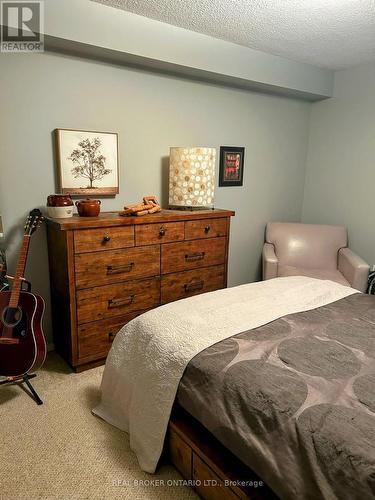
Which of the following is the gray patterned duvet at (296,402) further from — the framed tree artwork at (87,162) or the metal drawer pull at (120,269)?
the framed tree artwork at (87,162)

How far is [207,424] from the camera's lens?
124 cm

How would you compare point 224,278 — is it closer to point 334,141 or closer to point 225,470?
point 225,470

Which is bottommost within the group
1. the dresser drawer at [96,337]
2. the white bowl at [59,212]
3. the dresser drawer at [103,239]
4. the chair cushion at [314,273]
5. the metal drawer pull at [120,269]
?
the dresser drawer at [96,337]

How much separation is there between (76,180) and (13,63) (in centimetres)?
80

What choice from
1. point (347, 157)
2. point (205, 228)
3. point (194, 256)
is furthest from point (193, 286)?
point (347, 157)

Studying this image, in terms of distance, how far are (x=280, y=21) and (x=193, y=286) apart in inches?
79.0

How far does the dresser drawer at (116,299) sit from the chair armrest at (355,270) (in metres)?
1.75

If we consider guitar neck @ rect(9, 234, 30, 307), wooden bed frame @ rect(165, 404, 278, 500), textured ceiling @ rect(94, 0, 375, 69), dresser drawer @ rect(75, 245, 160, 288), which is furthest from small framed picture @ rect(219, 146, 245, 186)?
wooden bed frame @ rect(165, 404, 278, 500)

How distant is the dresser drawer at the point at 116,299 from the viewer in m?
2.16

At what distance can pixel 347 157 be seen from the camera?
11.3 feet

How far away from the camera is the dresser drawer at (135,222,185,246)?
230 cm

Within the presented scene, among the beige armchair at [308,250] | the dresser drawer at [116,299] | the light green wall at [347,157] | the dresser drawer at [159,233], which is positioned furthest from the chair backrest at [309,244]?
the dresser drawer at [116,299]

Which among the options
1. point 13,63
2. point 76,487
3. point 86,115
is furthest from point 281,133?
point 76,487

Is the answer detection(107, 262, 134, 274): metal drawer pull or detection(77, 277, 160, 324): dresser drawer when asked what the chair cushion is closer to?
detection(77, 277, 160, 324): dresser drawer
